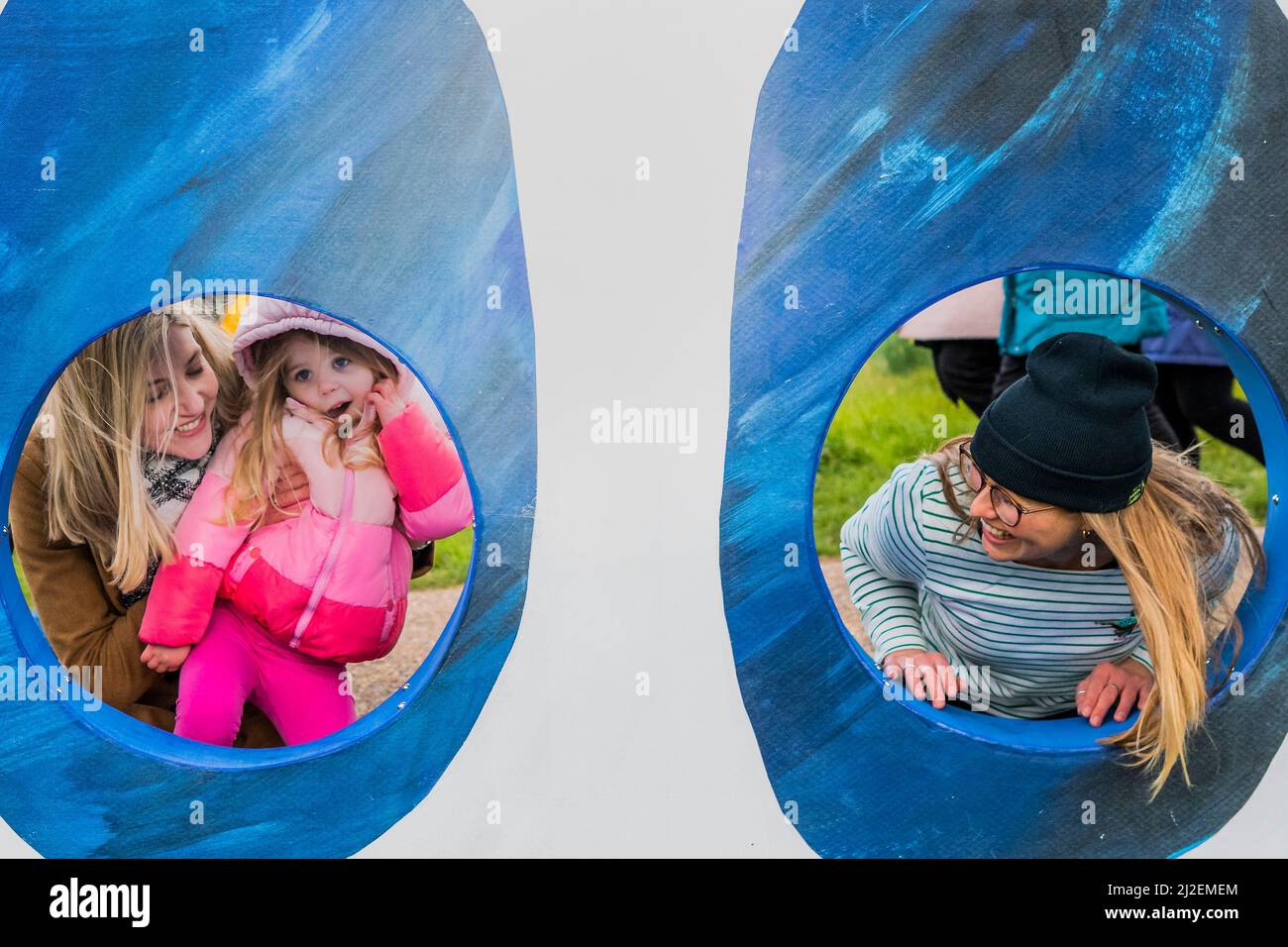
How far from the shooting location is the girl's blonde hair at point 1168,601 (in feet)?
6.84

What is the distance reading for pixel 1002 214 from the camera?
2.04 meters

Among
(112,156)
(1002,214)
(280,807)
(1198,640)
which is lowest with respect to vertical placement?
(280,807)

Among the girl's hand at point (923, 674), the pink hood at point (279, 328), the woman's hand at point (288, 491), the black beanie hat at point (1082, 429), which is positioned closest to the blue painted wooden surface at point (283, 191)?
the pink hood at point (279, 328)

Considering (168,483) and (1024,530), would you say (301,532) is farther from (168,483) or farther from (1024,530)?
(1024,530)

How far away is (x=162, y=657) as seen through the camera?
2.47 m

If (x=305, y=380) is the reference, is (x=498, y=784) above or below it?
below

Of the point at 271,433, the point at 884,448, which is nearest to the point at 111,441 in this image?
the point at 271,433

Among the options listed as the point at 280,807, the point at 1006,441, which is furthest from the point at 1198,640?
the point at 280,807

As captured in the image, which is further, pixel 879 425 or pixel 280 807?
pixel 879 425

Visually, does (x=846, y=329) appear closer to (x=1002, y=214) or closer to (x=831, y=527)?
(x=1002, y=214)

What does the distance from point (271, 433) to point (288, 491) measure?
0.13 meters

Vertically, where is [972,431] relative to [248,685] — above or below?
above

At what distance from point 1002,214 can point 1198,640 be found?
0.73 meters

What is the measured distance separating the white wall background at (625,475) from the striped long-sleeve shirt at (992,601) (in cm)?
33
